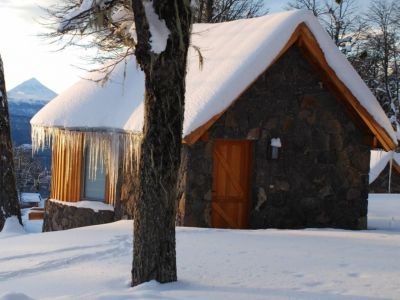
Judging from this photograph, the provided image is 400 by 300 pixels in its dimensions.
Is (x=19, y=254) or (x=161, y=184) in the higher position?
(x=161, y=184)

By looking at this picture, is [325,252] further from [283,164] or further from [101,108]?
[101,108]

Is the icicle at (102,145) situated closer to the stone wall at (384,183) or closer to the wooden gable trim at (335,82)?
the wooden gable trim at (335,82)

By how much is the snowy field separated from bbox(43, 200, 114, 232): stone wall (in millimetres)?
2371

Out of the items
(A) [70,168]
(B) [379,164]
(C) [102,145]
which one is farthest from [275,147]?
(B) [379,164]

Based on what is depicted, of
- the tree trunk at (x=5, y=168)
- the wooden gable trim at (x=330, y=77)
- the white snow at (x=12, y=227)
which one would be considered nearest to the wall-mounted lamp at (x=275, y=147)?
the wooden gable trim at (x=330, y=77)

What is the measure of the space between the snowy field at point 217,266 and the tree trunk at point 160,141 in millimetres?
273

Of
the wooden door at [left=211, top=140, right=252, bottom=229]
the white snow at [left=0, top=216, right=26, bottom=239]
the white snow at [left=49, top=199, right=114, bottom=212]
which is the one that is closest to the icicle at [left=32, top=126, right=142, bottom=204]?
the white snow at [left=49, top=199, right=114, bottom=212]

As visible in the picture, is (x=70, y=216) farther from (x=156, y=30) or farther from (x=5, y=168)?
(x=156, y=30)

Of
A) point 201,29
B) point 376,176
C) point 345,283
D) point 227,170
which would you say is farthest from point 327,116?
point 376,176

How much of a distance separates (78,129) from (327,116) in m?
4.75

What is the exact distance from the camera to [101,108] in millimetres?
11797

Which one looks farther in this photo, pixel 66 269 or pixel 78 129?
pixel 78 129

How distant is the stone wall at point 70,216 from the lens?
11.8 metres

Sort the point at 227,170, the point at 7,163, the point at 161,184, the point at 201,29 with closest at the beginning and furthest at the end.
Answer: the point at 161,184 → the point at 227,170 → the point at 7,163 → the point at 201,29
